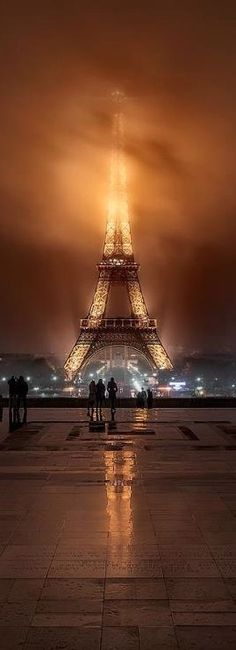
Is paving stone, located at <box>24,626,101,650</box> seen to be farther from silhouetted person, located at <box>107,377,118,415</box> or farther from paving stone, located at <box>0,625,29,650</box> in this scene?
silhouetted person, located at <box>107,377,118,415</box>

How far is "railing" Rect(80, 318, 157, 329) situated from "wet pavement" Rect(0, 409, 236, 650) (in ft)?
250

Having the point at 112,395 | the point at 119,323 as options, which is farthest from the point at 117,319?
the point at 112,395

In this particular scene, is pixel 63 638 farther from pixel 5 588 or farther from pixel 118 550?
pixel 118 550

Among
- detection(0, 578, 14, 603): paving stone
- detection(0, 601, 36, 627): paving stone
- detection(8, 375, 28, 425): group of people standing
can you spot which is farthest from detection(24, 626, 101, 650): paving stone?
detection(8, 375, 28, 425): group of people standing

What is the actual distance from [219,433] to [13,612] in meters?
15.3

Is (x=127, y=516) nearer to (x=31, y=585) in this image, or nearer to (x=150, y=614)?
(x=31, y=585)

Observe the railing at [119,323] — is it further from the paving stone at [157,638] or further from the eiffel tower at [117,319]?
the paving stone at [157,638]

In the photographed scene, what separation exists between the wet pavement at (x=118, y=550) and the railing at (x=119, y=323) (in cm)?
7616

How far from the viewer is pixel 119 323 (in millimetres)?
94125

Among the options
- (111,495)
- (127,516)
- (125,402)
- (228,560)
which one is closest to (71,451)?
(111,495)

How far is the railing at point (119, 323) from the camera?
302 ft

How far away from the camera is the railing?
92188 millimetres

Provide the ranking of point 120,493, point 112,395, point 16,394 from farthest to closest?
1. point 112,395
2. point 16,394
3. point 120,493

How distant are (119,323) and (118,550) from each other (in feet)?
284
